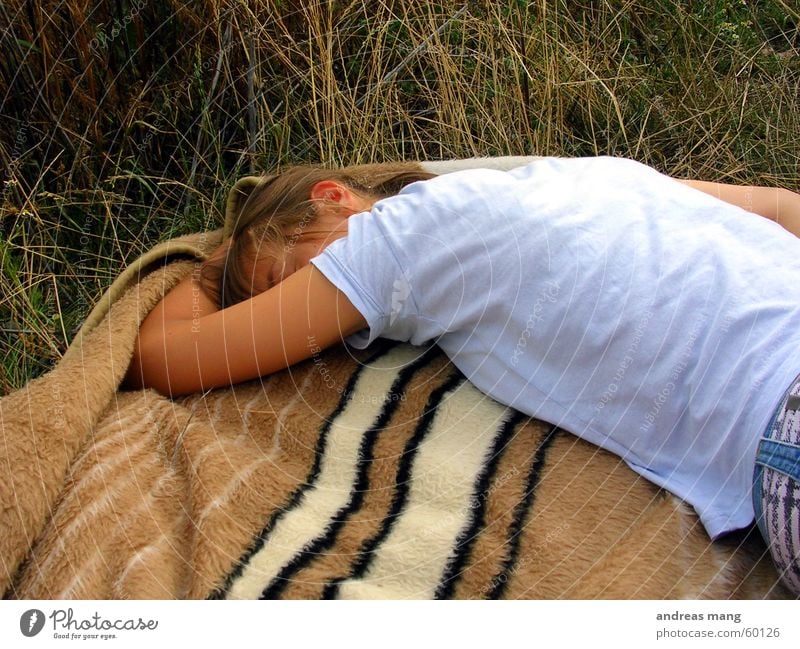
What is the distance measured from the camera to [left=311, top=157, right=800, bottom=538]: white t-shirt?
697mm

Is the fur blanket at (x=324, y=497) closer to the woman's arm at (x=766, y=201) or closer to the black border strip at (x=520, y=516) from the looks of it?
the black border strip at (x=520, y=516)

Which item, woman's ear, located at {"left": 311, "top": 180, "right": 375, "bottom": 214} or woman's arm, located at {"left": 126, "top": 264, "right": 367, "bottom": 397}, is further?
woman's ear, located at {"left": 311, "top": 180, "right": 375, "bottom": 214}

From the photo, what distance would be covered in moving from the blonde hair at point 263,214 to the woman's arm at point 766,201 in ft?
1.16

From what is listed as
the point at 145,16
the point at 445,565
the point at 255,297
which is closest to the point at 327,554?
the point at 445,565

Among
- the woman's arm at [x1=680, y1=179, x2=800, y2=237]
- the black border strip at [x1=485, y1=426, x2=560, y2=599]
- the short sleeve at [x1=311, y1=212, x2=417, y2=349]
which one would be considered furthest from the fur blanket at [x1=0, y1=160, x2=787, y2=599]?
the woman's arm at [x1=680, y1=179, x2=800, y2=237]

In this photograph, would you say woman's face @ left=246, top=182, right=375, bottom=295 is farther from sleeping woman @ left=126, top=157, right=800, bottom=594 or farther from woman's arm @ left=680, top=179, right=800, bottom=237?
woman's arm @ left=680, top=179, right=800, bottom=237

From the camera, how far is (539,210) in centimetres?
76

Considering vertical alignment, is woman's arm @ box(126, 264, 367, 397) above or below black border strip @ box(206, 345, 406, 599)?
above

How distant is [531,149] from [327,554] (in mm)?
761

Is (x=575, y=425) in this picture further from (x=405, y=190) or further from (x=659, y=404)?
(x=405, y=190)

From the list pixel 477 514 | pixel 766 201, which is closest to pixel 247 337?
pixel 477 514

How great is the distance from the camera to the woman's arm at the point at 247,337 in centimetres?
77

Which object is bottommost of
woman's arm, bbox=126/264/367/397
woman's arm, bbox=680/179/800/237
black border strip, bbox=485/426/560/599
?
black border strip, bbox=485/426/560/599

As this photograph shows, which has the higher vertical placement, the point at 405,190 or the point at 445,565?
the point at 405,190
